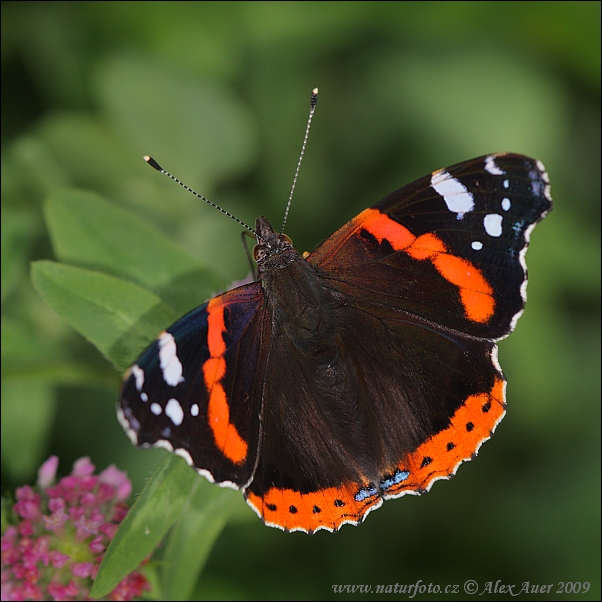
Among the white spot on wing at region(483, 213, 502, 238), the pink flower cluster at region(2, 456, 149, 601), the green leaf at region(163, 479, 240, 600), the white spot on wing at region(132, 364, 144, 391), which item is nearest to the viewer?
the white spot on wing at region(132, 364, 144, 391)

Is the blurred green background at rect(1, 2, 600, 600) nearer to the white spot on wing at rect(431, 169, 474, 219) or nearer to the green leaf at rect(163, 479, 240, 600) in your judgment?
the green leaf at rect(163, 479, 240, 600)

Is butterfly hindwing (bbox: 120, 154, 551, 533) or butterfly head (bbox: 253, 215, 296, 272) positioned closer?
butterfly hindwing (bbox: 120, 154, 551, 533)

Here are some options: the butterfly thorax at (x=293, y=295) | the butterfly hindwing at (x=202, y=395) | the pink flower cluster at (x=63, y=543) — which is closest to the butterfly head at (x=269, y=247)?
the butterfly thorax at (x=293, y=295)

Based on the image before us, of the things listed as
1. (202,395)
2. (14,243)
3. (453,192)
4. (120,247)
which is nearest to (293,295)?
(202,395)

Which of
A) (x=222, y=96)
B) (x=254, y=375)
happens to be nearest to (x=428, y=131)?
(x=222, y=96)

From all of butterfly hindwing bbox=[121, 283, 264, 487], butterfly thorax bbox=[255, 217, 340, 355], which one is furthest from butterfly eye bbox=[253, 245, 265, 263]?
butterfly hindwing bbox=[121, 283, 264, 487]

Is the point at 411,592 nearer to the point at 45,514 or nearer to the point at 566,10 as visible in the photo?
the point at 45,514
